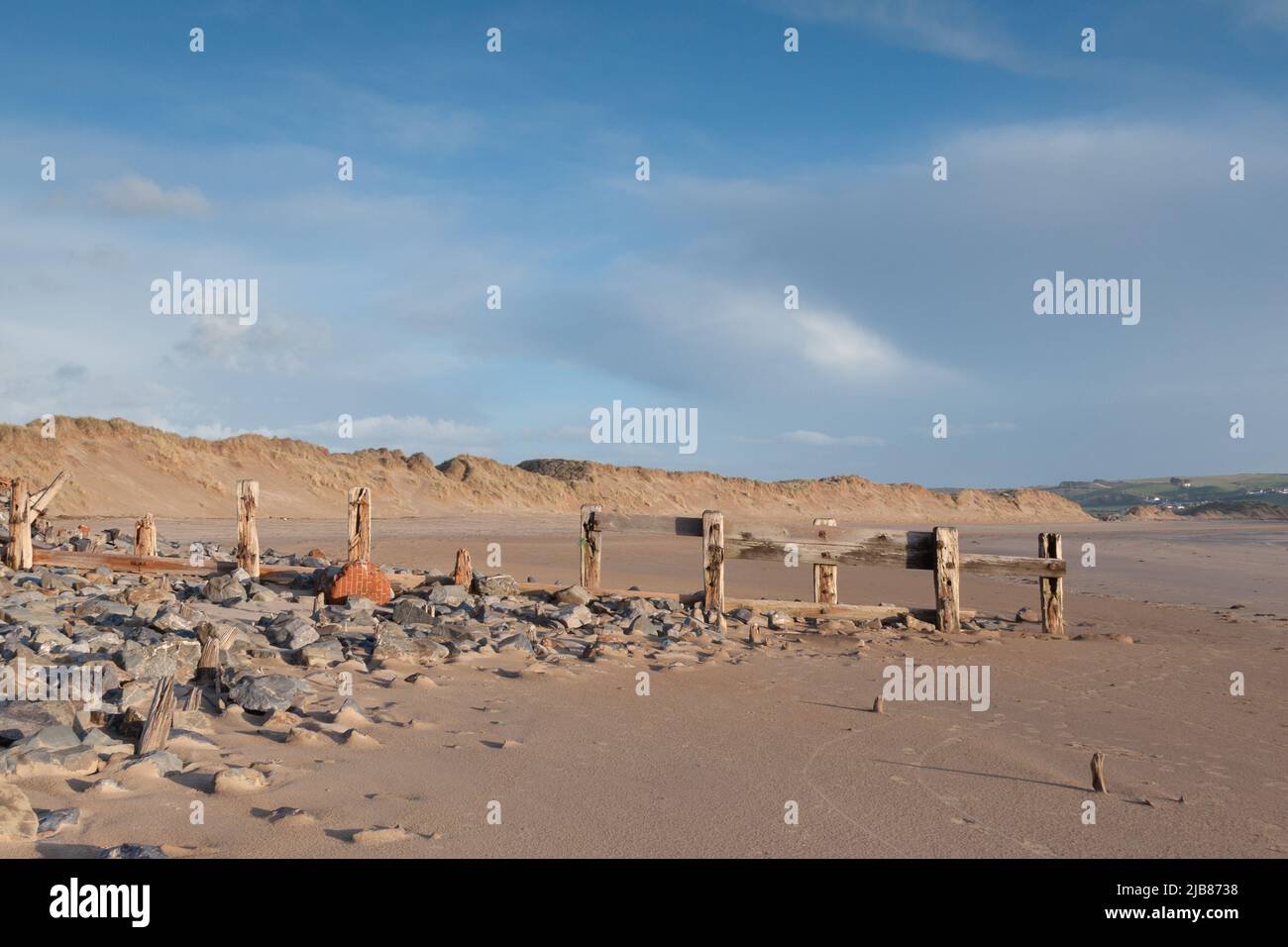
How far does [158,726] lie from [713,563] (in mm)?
7509

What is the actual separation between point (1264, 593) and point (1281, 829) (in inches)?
574

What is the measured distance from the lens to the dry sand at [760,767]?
12.9 feet

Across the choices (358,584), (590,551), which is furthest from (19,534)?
(590,551)

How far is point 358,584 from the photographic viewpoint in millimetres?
10562

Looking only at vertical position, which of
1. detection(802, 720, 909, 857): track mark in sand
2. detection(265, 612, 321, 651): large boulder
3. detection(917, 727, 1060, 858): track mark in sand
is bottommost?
detection(917, 727, 1060, 858): track mark in sand

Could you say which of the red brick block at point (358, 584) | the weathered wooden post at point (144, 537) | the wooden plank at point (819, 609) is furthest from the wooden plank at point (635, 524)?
the weathered wooden post at point (144, 537)

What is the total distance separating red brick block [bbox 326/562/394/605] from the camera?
10523mm

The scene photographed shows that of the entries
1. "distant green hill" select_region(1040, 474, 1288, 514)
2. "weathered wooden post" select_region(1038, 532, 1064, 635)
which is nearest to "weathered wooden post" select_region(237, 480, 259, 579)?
"weathered wooden post" select_region(1038, 532, 1064, 635)

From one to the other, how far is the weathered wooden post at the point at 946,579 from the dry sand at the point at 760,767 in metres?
1.19

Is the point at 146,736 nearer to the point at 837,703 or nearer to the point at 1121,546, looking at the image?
the point at 837,703

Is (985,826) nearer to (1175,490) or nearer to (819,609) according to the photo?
(819,609)

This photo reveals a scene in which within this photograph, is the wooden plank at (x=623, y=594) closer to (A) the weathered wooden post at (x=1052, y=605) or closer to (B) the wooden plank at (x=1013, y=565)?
(B) the wooden plank at (x=1013, y=565)

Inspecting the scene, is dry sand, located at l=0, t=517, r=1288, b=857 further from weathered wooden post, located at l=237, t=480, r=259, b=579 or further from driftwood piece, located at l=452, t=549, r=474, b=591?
weathered wooden post, located at l=237, t=480, r=259, b=579

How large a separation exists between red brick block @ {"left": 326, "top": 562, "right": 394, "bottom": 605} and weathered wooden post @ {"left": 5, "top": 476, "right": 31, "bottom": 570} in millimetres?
5330
